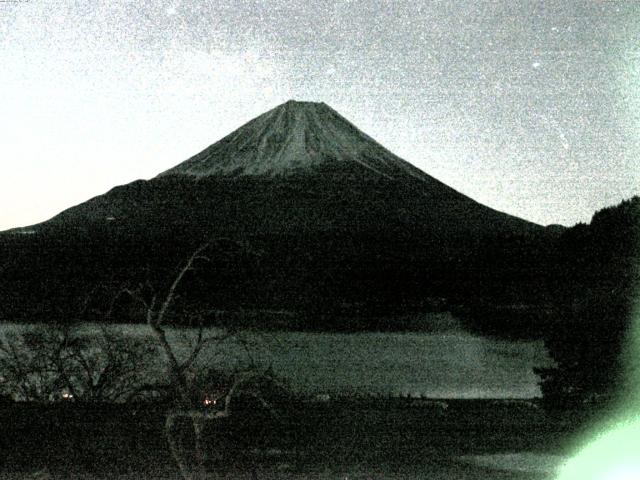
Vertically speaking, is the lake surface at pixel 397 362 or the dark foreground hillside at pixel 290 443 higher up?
the dark foreground hillside at pixel 290 443

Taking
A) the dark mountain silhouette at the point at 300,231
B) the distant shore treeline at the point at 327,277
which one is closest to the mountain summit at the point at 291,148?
the dark mountain silhouette at the point at 300,231

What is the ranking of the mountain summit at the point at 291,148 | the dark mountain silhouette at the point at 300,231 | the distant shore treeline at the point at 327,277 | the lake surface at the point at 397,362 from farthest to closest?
the mountain summit at the point at 291,148
the dark mountain silhouette at the point at 300,231
the distant shore treeline at the point at 327,277
the lake surface at the point at 397,362

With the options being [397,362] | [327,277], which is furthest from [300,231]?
[397,362]

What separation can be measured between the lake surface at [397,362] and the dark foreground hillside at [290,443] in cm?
553

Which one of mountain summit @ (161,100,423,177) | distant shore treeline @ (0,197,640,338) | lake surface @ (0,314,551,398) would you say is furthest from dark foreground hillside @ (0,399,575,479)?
mountain summit @ (161,100,423,177)

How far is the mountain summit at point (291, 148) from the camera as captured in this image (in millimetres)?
155625

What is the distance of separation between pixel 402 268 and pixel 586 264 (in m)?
91.2

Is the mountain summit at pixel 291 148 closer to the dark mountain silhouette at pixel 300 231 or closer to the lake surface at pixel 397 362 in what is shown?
the dark mountain silhouette at pixel 300 231

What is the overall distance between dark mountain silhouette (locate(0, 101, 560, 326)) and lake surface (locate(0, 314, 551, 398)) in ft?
11.7

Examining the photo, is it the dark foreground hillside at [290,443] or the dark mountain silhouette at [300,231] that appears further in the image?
the dark mountain silhouette at [300,231]

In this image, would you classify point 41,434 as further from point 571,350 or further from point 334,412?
point 571,350

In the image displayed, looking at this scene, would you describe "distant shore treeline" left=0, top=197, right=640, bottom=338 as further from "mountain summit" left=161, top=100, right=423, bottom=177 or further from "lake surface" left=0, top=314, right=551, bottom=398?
"mountain summit" left=161, top=100, right=423, bottom=177

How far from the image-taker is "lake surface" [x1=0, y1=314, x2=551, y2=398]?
2916cm

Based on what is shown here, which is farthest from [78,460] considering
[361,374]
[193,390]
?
[361,374]
